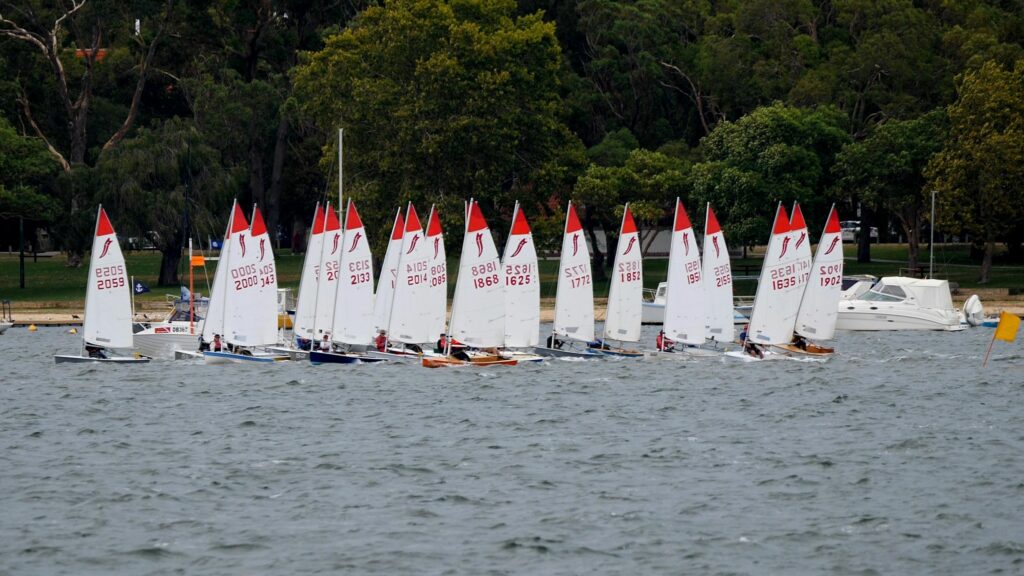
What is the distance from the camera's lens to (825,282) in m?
52.2

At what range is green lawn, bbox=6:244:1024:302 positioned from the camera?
8206cm

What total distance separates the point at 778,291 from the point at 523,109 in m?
31.2

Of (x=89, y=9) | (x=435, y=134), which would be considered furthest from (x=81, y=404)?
(x=89, y=9)

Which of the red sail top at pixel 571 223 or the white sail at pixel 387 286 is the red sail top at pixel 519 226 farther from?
the white sail at pixel 387 286

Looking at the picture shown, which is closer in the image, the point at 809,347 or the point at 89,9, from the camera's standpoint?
the point at 809,347

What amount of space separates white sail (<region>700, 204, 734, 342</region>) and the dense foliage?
80.7ft

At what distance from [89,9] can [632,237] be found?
47045 mm

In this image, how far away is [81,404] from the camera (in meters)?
44.7

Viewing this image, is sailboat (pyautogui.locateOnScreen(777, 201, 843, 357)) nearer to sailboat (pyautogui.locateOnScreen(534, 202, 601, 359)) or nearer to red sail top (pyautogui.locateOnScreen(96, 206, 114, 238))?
sailboat (pyautogui.locateOnScreen(534, 202, 601, 359))

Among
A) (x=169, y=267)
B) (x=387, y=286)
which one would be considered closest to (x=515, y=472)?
(x=387, y=286)

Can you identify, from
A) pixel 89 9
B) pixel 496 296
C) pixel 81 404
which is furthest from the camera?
pixel 89 9

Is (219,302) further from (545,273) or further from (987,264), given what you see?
(987,264)

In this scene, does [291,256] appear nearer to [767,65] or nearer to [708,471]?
[767,65]

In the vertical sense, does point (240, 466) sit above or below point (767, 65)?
below
